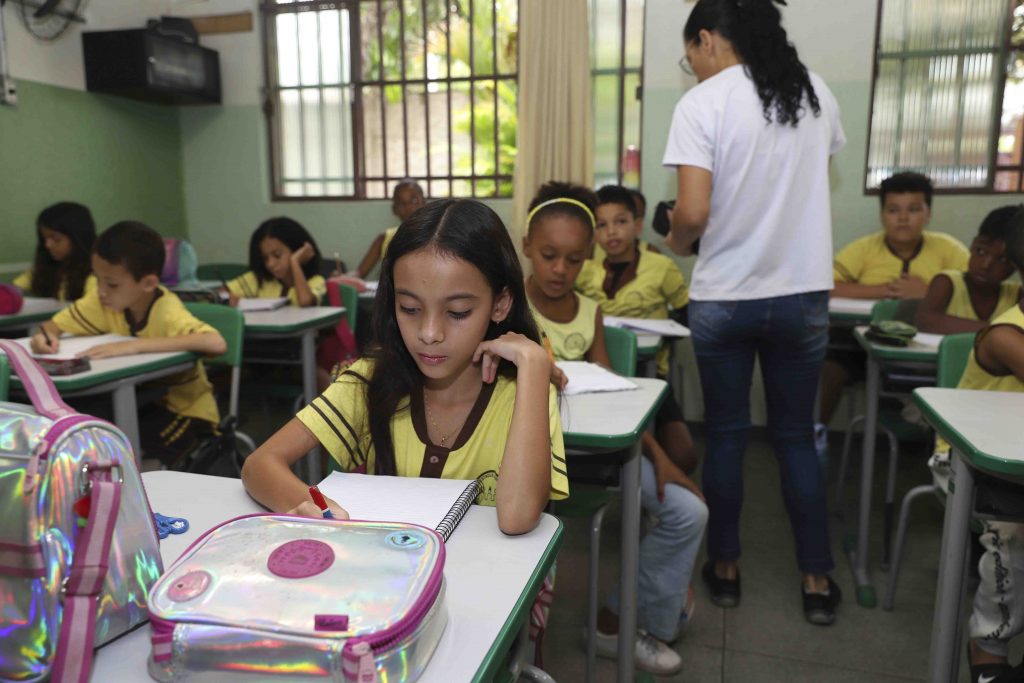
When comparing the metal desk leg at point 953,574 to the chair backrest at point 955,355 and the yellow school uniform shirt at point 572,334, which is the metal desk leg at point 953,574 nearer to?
the chair backrest at point 955,355

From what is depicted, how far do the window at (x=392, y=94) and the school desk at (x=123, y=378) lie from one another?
269cm

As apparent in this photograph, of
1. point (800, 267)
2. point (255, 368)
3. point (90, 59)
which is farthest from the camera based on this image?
point (90, 59)

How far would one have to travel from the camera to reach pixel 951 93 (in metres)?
3.71

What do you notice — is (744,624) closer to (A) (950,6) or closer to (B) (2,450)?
(B) (2,450)

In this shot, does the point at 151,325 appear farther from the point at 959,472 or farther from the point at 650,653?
the point at 959,472

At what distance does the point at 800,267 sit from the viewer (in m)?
1.95

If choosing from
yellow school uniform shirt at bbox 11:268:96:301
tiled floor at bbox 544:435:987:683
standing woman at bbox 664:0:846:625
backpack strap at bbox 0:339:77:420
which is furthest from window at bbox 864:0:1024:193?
backpack strap at bbox 0:339:77:420

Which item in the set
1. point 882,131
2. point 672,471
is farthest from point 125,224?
point 882,131

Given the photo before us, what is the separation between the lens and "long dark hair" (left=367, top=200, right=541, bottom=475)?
1165 millimetres

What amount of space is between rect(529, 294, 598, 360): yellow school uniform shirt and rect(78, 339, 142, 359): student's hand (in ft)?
3.67

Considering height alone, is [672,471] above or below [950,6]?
below

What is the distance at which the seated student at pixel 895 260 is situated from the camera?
11.0 ft

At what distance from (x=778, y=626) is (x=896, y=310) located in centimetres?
118

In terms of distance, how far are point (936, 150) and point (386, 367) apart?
11.6ft
